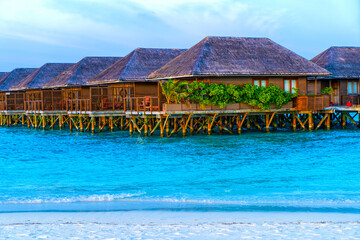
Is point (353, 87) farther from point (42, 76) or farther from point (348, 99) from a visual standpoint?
point (42, 76)

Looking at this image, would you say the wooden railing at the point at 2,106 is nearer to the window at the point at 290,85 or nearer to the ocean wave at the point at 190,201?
the window at the point at 290,85

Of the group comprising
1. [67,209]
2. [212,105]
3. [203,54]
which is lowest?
[67,209]

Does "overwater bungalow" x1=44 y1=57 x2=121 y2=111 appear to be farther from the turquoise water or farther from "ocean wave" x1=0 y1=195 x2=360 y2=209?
"ocean wave" x1=0 y1=195 x2=360 y2=209

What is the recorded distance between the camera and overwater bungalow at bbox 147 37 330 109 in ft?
90.5

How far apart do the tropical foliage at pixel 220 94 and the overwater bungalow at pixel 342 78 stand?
685 cm

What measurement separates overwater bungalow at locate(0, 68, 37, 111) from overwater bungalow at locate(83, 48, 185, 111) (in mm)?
14589

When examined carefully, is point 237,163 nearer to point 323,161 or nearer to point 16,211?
point 323,161

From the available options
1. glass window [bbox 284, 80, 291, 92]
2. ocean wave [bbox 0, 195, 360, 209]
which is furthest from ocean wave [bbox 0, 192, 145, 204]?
glass window [bbox 284, 80, 291, 92]

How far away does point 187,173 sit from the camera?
1823cm

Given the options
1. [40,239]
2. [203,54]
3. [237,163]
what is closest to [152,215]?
[40,239]

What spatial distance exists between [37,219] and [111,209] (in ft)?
6.17

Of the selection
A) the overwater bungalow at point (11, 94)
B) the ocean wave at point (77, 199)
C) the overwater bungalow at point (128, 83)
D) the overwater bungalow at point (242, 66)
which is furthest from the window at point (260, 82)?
the overwater bungalow at point (11, 94)

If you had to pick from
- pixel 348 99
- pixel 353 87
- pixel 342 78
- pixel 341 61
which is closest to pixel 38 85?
pixel 341 61

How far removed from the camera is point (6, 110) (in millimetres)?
46406
